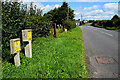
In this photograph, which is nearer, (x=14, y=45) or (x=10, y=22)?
(x=14, y=45)

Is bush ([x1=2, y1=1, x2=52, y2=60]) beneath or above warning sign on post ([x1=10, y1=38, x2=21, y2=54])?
above

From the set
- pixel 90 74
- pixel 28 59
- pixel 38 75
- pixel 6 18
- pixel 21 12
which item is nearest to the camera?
pixel 38 75

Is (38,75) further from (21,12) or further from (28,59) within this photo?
(21,12)

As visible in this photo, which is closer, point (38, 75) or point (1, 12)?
point (38, 75)

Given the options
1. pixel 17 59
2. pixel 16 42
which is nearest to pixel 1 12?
pixel 16 42

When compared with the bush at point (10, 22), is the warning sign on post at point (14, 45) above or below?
below

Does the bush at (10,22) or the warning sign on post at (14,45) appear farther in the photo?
the bush at (10,22)

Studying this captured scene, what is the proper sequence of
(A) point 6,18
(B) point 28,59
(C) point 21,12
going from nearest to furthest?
(A) point 6,18
(B) point 28,59
(C) point 21,12

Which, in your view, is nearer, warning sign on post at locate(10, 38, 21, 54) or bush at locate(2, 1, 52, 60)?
warning sign on post at locate(10, 38, 21, 54)

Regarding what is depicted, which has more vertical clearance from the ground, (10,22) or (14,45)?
(10,22)

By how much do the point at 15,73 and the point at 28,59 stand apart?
113 centimetres

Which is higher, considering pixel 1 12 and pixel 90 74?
pixel 1 12

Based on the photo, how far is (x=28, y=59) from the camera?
4.49 m

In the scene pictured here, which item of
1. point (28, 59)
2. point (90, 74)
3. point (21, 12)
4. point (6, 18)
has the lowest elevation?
point (90, 74)
